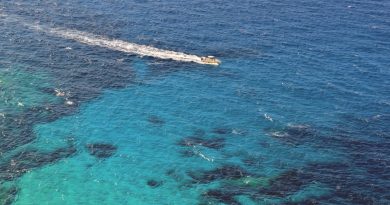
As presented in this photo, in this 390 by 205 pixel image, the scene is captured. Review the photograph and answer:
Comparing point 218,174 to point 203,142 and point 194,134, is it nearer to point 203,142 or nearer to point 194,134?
point 203,142

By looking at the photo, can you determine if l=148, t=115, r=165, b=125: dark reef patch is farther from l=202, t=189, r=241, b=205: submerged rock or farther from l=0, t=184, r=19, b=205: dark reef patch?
l=0, t=184, r=19, b=205: dark reef patch

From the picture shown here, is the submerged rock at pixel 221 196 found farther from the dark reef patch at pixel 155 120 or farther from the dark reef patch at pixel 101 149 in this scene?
the dark reef patch at pixel 155 120

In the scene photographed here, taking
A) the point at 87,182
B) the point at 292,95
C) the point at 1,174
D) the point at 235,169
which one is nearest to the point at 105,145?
the point at 87,182

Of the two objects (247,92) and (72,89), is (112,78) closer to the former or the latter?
(72,89)

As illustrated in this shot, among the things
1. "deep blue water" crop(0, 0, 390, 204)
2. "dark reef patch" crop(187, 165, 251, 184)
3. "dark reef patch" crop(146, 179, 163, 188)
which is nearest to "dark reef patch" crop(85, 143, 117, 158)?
"deep blue water" crop(0, 0, 390, 204)

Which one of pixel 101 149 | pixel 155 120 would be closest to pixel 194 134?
pixel 155 120

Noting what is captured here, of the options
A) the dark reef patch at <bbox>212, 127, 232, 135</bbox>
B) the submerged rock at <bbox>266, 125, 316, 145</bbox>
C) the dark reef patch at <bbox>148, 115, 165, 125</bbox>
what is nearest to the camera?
the submerged rock at <bbox>266, 125, 316, 145</bbox>
